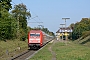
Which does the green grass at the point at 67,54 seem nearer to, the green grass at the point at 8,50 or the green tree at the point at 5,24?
the green grass at the point at 8,50

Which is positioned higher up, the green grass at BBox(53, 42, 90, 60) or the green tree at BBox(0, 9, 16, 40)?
the green tree at BBox(0, 9, 16, 40)

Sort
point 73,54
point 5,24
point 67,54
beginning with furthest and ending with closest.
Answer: point 5,24 < point 67,54 < point 73,54

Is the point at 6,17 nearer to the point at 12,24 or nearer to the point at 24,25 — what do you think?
the point at 12,24

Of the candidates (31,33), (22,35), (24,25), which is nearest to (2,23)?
(31,33)

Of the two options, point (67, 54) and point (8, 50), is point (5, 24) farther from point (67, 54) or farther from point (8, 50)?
point (67, 54)

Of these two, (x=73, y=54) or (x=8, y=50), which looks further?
(x=8, y=50)

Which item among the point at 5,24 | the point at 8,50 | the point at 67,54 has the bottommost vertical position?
the point at 67,54

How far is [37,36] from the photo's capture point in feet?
141

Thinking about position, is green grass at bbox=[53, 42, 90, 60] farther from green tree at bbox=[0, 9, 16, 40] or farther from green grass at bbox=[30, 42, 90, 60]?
green tree at bbox=[0, 9, 16, 40]

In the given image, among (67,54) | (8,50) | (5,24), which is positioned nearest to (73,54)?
(67,54)

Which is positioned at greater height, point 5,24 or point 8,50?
point 5,24

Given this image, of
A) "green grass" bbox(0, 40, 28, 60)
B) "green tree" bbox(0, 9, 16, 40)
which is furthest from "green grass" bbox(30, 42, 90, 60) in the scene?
"green tree" bbox(0, 9, 16, 40)

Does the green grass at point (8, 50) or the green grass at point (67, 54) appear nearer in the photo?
the green grass at point (67, 54)

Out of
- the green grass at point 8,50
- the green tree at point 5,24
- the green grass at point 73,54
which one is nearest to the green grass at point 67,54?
the green grass at point 73,54
